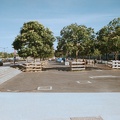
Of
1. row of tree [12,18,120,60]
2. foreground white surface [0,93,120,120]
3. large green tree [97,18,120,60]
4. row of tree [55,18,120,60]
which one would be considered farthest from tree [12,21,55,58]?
foreground white surface [0,93,120,120]

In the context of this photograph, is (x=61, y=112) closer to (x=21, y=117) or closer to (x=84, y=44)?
(x=21, y=117)

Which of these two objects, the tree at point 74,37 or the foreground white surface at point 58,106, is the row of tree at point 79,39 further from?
the foreground white surface at point 58,106

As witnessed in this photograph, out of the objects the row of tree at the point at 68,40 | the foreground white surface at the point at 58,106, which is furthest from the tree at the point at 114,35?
the foreground white surface at the point at 58,106

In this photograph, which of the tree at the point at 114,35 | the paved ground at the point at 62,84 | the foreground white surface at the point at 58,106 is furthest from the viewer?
the tree at the point at 114,35

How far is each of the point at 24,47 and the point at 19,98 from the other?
2413cm

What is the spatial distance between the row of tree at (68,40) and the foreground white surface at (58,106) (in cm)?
1995

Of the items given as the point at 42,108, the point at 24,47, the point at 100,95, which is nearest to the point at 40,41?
the point at 24,47

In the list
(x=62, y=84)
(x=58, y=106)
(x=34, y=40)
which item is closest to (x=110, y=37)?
(x=34, y=40)

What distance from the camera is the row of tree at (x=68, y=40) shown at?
3028cm

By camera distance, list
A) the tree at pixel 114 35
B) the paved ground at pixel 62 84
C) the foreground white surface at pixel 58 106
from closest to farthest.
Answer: the foreground white surface at pixel 58 106
the paved ground at pixel 62 84
the tree at pixel 114 35

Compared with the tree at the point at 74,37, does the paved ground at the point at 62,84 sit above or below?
below

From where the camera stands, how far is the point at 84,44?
100ft

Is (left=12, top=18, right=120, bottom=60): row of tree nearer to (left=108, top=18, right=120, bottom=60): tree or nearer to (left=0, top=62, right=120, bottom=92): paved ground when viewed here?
(left=108, top=18, right=120, bottom=60): tree

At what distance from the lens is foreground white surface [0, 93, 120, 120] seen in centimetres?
698
